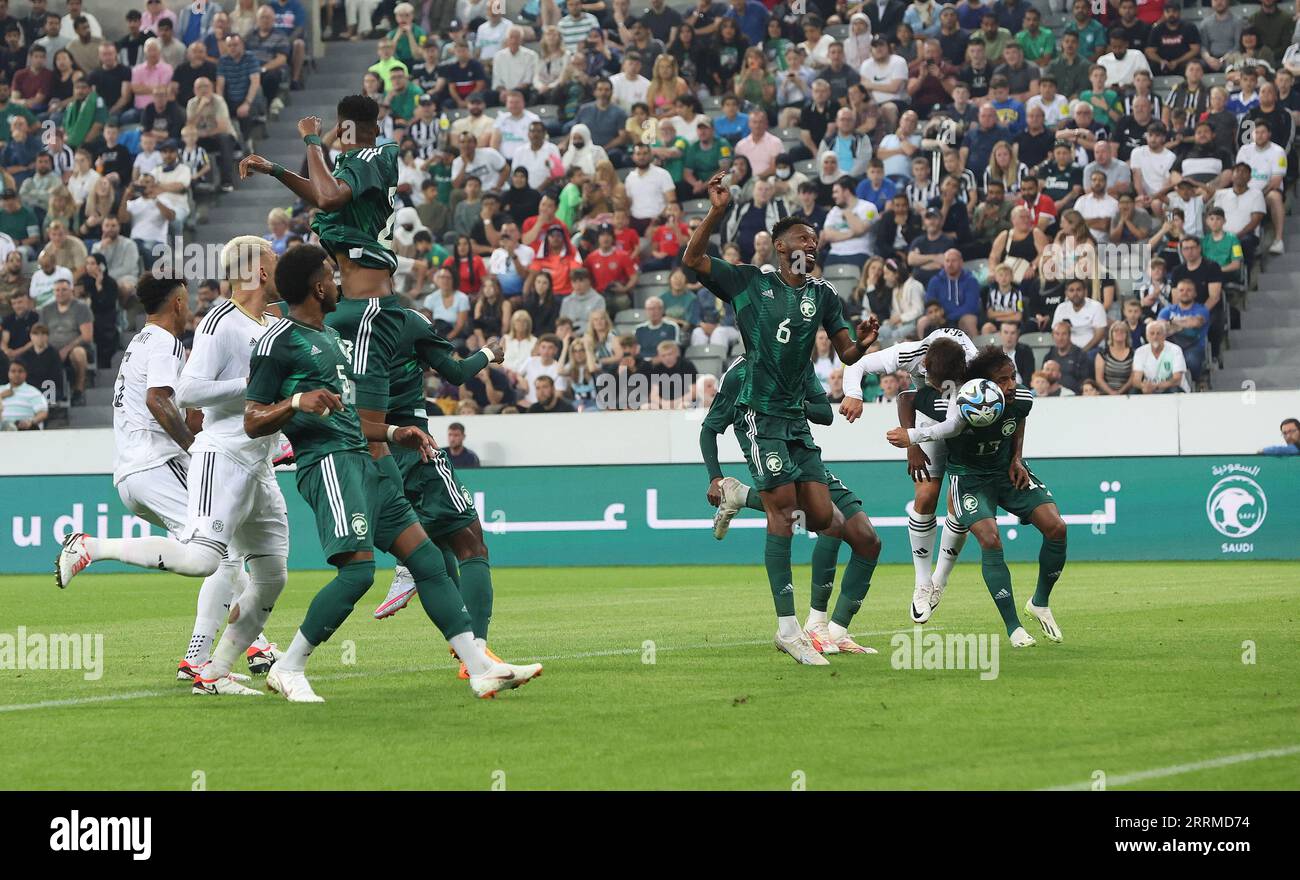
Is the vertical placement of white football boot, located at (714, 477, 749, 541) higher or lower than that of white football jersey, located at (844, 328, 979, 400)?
lower

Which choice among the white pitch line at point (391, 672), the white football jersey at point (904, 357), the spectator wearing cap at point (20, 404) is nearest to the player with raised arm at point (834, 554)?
the white pitch line at point (391, 672)

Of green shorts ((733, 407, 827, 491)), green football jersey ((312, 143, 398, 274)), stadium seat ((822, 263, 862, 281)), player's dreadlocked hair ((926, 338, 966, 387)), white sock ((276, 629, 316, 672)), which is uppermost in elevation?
green football jersey ((312, 143, 398, 274))

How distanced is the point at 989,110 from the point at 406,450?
1603cm

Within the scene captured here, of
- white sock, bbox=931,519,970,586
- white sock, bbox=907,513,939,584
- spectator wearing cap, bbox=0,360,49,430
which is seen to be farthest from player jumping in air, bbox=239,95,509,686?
spectator wearing cap, bbox=0,360,49,430

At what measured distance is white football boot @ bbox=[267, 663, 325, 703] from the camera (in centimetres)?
880

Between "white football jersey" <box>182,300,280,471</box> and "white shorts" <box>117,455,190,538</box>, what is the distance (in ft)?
2.88

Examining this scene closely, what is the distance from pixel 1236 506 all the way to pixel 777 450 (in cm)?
1136

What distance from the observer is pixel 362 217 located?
388 inches

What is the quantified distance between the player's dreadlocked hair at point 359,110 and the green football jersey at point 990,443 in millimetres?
4291

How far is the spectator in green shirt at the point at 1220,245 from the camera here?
22359mm

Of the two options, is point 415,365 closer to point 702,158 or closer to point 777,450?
point 777,450

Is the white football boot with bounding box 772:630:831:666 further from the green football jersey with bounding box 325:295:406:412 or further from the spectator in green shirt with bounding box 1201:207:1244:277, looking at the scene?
the spectator in green shirt with bounding box 1201:207:1244:277
